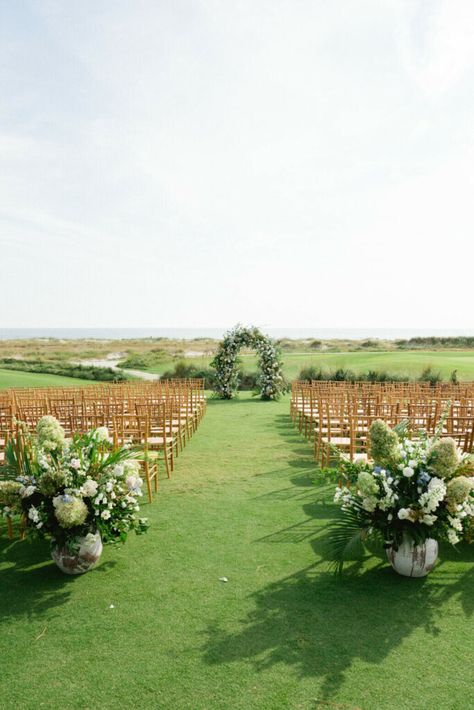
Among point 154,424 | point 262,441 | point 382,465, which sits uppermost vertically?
point 382,465

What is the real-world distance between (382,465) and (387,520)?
1.69ft

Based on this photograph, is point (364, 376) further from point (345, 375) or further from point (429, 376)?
point (429, 376)

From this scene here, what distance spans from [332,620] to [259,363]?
18.4 meters

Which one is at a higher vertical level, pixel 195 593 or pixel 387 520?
pixel 387 520

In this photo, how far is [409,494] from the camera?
4543 mm

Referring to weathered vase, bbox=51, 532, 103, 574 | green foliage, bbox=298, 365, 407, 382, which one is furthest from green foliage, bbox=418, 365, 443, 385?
weathered vase, bbox=51, 532, 103, 574

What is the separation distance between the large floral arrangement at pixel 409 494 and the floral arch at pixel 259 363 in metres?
17.0

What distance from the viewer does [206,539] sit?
569 centimetres

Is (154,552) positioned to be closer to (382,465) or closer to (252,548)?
(252,548)

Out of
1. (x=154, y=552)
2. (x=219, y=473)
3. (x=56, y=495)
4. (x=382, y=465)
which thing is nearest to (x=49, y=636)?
(x=56, y=495)

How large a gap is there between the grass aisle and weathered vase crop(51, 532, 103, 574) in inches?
4.5

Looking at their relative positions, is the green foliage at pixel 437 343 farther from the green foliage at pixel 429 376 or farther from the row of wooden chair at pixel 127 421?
the row of wooden chair at pixel 127 421

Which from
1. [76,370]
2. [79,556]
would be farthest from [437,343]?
[79,556]

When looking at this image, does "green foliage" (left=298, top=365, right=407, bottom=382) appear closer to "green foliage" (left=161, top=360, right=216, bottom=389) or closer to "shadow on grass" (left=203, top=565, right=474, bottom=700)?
"green foliage" (left=161, top=360, right=216, bottom=389)
